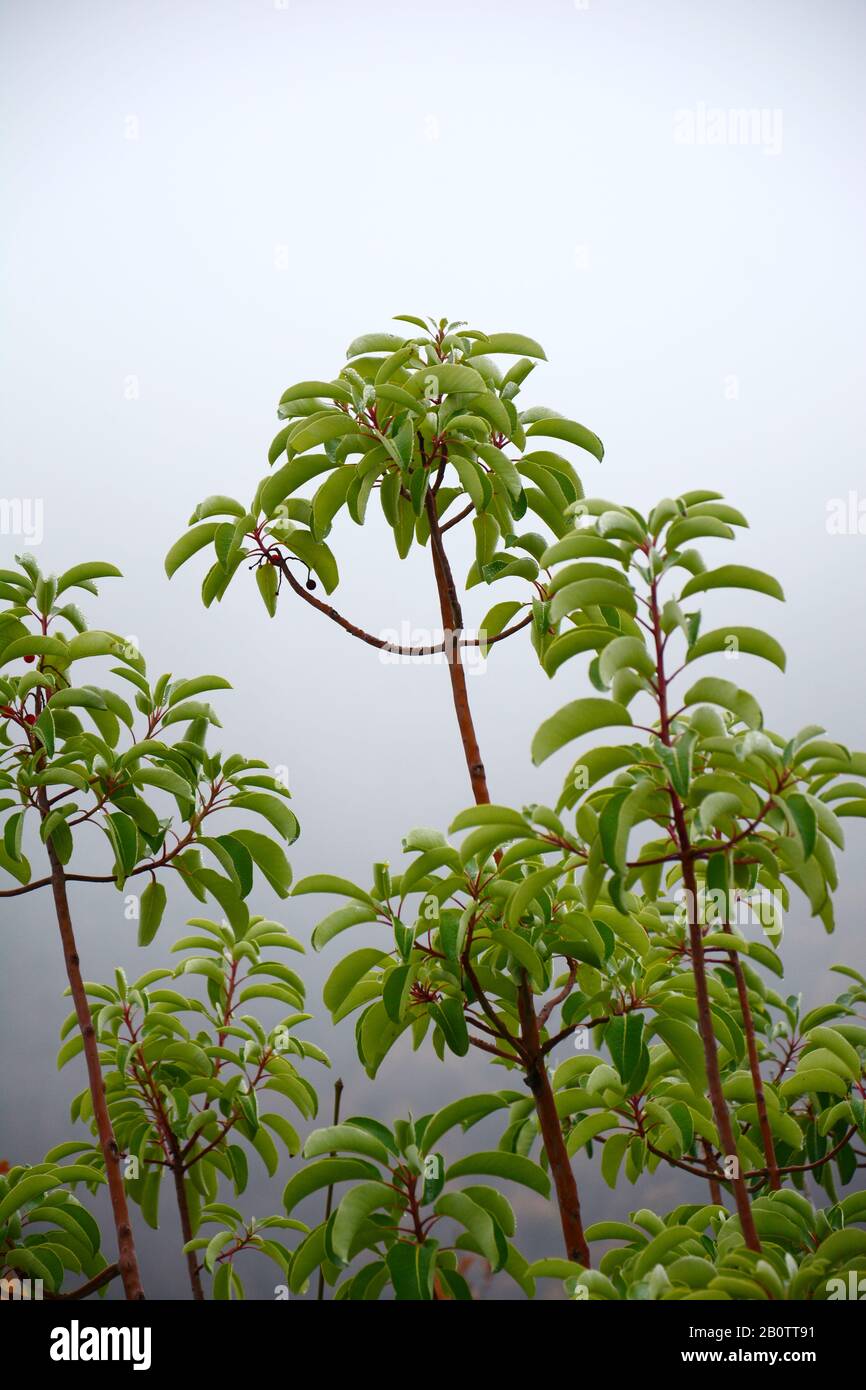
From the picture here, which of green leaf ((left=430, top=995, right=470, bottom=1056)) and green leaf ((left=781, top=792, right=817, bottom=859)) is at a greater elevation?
green leaf ((left=781, top=792, right=817, bottom=859))

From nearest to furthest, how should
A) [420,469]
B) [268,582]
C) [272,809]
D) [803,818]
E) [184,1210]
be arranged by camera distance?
[803,818] → [420,469] → [272,809] → [268,582] → [184,1210]

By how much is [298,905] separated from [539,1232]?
1231 millimetres

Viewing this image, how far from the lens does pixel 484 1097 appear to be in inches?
56.9

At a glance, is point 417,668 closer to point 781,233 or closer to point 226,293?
point 226,293

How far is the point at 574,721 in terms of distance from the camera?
1.30 metres

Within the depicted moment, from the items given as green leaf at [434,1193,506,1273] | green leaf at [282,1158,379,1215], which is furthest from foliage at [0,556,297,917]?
green leaf at [434,1193,506,1273]

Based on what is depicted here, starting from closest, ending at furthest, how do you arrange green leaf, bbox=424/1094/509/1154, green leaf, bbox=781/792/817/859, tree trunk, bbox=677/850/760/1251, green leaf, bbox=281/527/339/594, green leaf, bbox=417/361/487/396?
green leaf, bbox=781/792/817/859 < tree trunk, bbox=677/850/760/1251 < green leaf, bbox=424/1094/509/1154 < green leaf, bbox=417/361/487/396 < green leaf, bbox=281/527/339/594

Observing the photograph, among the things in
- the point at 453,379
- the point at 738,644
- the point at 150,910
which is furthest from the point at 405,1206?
the point at 453,379

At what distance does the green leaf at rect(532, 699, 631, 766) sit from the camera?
1290mm

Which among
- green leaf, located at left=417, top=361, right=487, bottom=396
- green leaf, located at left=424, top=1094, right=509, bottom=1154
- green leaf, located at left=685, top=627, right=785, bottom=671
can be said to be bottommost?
green leaf, located at left=424, top=1094, right=509, bottom=1154

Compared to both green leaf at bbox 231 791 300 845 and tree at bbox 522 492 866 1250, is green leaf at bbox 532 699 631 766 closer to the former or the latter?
tree at bbox 522 492 866 1250

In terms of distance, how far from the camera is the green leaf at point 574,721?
50.8 inches

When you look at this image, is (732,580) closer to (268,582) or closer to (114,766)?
(268,582)

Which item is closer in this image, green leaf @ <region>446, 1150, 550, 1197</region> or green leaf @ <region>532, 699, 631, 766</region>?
green leaf @ <region>532, 699, 631, 766</region>
